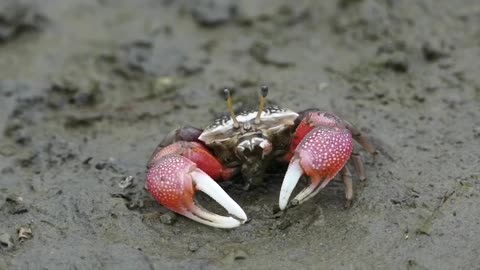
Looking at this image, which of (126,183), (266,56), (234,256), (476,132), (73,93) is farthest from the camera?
(266,56)

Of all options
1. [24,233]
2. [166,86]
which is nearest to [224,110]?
[166,86]

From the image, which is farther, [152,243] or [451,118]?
[451,118]

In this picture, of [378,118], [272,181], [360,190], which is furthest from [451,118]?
[272,181]

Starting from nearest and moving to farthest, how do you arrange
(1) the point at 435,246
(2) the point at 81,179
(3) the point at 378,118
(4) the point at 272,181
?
(1) the point at 435,246 → (4) the point at 272,181 → (2) the point at 81,179 → (3) the point at 378,118

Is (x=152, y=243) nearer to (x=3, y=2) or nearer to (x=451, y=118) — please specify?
(x=451, y=118)

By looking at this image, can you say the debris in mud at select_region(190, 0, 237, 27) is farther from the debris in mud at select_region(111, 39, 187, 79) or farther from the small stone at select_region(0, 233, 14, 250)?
the small stone at select_region(0, 233, 14, 250)

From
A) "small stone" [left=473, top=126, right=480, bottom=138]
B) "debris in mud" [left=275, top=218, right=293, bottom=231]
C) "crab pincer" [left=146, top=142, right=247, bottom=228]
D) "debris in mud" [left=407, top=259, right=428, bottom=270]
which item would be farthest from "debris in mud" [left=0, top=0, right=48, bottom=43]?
"debris in mud" [left=407, top=259, right=428, bottom=270]

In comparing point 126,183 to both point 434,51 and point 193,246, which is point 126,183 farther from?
point 434,51
